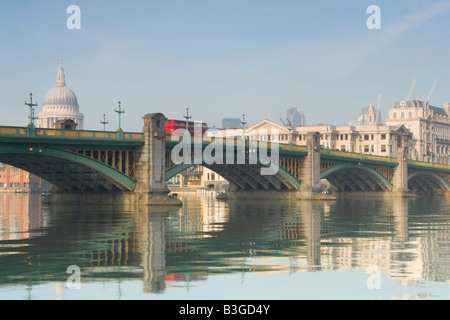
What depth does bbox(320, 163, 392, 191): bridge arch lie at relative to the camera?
464ft

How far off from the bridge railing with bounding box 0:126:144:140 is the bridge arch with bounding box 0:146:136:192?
160 centimetres

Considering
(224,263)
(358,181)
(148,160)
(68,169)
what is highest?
(148,160)

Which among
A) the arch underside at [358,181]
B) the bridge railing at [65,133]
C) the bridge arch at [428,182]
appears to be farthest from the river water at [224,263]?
the bridge arch at [428,182]

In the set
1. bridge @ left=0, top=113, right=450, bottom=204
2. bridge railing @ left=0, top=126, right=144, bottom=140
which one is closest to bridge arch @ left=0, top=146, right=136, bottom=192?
bridge @ left=0, top=113, right=450, bottom=204

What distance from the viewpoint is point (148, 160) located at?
266 ft

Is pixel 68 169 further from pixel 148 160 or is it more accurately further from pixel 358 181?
pixel 358 181

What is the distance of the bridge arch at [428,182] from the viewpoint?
578ft

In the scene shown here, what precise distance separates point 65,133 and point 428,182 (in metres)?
132

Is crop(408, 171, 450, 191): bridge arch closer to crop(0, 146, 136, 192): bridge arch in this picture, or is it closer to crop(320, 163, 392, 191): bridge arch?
crop(320, 163, 392, 191): bridge arch

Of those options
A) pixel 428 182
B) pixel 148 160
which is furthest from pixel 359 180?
pixel 148 160

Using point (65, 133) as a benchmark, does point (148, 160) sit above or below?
below

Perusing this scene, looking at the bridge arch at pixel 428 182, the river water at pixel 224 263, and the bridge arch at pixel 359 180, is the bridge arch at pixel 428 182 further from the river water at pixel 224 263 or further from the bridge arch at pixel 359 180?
the river water at pixel 224 263
